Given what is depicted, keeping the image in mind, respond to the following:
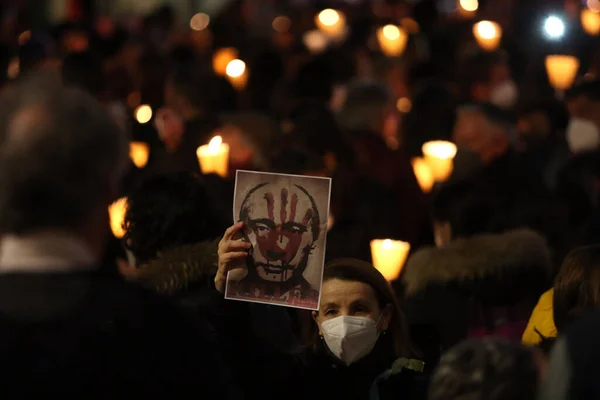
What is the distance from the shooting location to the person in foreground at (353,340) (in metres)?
3.86

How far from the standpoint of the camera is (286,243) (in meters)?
3.64

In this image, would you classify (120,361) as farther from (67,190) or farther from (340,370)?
(340,370)

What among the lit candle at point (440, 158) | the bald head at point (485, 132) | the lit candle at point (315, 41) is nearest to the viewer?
the bald head at point (485, 132)

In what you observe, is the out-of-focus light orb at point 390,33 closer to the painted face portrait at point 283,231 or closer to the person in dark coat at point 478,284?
the person in dark coat at point 478,284

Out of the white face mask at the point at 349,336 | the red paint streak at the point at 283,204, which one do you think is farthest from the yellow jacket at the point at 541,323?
the red paint streak at the point at 283,204

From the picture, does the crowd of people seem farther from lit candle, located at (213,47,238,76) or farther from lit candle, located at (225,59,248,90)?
lit candle, located at (213,47,238,76)

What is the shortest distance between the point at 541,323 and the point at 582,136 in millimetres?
3847

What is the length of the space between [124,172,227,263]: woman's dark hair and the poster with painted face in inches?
25.1

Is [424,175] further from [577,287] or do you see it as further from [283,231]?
[283,231]

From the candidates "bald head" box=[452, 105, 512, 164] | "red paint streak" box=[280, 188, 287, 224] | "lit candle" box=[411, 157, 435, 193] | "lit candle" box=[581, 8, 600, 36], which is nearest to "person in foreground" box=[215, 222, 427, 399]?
"red paint streak" box=[280, 188, 287, 224]

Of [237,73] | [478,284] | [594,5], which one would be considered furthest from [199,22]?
[478,284]

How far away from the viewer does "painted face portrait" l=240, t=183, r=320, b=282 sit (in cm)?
363

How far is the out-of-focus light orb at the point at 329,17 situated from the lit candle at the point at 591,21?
115 inches

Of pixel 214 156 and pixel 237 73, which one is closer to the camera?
pixel 214 156
